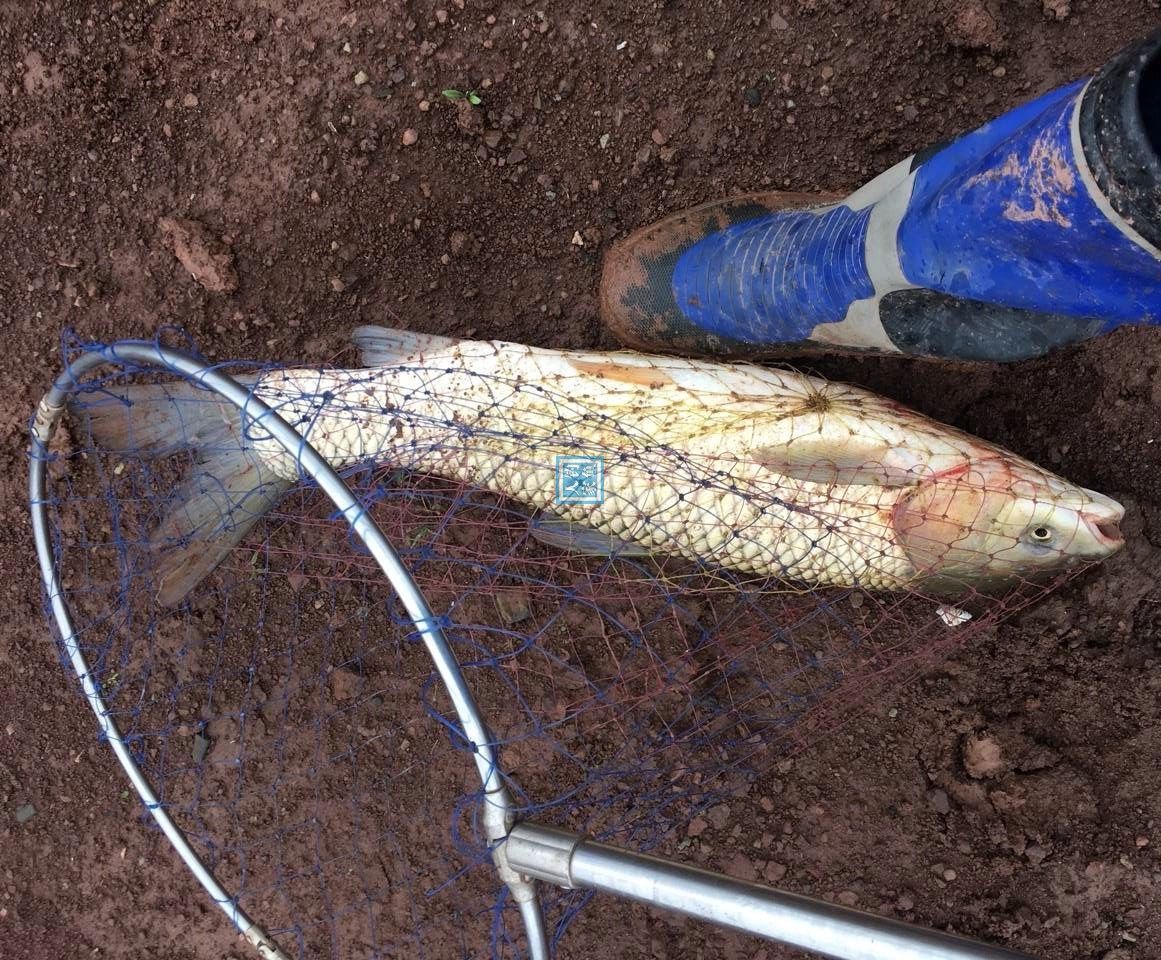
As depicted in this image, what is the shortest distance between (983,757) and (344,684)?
2375mm

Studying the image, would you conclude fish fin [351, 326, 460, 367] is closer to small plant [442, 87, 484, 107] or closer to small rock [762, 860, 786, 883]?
small plant [442, 87, 484, 107]

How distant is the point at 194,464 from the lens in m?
2.75

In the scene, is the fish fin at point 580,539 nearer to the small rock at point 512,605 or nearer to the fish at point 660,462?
the fish at point 660,462

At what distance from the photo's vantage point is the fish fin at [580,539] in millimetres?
2652

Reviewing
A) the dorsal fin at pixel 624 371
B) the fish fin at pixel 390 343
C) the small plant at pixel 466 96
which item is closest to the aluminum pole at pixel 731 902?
the dorsal fin at pixel 624 371

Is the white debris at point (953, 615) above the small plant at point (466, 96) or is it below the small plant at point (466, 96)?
below

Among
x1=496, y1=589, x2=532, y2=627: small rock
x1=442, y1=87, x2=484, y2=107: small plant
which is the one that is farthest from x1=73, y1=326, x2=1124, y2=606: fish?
x1=442, y1=87, x2=484, y2=107: small plant

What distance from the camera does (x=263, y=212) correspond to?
2916mm

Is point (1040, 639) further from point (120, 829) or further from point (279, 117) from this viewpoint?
point (120, 829)

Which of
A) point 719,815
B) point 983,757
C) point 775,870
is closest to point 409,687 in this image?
point 719,815

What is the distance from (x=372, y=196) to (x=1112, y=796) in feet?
11.1

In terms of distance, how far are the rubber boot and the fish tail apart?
1.38 meters

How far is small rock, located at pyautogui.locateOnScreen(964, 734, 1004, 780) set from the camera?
2.77 m

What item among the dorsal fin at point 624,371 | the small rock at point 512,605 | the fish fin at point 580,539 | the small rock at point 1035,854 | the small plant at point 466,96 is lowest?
the small rock at point 1035,854
